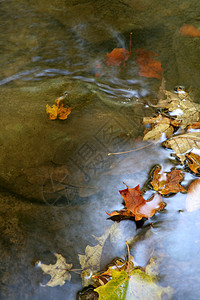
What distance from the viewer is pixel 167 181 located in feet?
5.55

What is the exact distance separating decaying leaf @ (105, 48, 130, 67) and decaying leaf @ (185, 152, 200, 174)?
1410mm

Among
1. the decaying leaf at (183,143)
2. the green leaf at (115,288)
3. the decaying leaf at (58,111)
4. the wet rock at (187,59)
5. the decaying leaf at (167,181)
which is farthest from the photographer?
the wet rock at (187,59)

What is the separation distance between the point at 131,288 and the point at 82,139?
114cm

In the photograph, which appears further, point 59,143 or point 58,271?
point 59,143

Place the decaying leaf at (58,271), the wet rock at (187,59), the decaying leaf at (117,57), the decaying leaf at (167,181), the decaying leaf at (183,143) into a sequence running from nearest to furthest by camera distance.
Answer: the decaying leaf at (58,271) < the decaying leaf at (167,181) < the decaying leaf at (183,143) < the wet rock at (187,59) < the decaying leaf at (117,57)

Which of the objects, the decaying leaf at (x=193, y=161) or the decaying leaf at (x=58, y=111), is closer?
the decaying leaf at (x=193, y=161)

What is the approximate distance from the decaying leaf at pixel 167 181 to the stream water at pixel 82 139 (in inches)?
2.0

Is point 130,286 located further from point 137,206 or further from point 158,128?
point 158,128

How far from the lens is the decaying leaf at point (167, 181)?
165cm

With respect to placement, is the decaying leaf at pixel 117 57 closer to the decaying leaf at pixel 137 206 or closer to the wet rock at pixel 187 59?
the wet rock at pixel 187 59

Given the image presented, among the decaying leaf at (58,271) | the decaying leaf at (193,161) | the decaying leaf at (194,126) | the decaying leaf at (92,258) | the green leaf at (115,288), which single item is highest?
the decaying leaf at (194,126)

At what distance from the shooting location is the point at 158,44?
2.72m

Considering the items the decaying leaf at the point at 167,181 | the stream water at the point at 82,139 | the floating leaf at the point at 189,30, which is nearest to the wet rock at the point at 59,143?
the stream water at the point at 82,139

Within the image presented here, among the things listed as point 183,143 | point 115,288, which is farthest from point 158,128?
point 115,288
